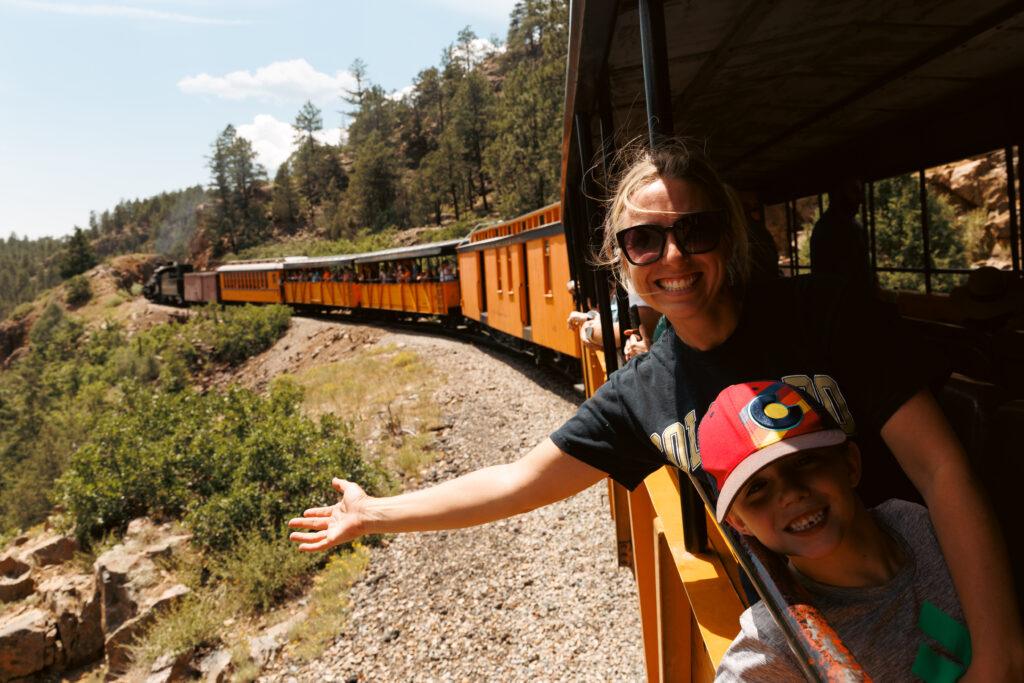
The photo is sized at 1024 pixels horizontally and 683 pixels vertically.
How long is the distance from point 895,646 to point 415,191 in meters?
65.8

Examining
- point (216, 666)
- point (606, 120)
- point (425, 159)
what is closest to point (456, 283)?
point (216, 666)

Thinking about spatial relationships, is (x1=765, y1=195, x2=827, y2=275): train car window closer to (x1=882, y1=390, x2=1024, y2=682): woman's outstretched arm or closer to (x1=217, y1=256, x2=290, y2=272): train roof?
(x1=882, y1=390, x2=1024, y2=682): woman's outstretched arm

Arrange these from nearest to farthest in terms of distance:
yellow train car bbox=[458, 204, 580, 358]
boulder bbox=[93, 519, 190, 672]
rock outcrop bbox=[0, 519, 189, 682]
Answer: boulder bbox=[93, 519, 190, 672], rock outcrop bbox=[0, 519, 189, 682], yellow train car bbox=[458, 204, 580, 358]

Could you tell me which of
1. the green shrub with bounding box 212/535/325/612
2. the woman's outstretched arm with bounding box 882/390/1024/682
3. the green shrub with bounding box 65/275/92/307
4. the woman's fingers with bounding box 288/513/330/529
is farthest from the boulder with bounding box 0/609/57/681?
the green shrub with bounding box 65/275/92/307

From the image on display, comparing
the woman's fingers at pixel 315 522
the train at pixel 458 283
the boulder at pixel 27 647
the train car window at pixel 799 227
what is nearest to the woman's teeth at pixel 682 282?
the woman's fingers at pixel 315 522

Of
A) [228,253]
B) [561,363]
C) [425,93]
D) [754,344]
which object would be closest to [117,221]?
[228,253]

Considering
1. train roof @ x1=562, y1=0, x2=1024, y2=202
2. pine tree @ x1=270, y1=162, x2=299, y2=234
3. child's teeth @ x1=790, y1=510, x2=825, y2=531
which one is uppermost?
pine tree @ x1=270, y1=162, x2=299, y2=234

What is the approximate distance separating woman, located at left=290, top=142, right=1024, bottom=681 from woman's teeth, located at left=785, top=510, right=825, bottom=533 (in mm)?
182

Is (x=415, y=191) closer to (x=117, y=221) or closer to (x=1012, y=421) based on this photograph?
(x=1012, y=421)

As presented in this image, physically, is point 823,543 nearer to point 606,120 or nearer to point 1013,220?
point 606,120

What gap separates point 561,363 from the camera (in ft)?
40.9

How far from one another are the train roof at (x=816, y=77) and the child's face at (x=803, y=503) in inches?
42.4

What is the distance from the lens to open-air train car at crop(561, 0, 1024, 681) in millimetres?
1843

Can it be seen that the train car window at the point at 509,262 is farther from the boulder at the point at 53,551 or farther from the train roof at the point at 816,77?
the boulder at the point at 53,551
